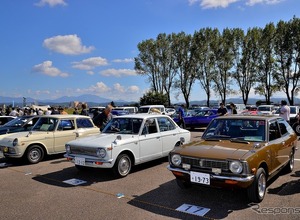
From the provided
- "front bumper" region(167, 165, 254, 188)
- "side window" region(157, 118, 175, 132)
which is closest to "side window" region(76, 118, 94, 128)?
"side window" region(157, 118, 175, 132)

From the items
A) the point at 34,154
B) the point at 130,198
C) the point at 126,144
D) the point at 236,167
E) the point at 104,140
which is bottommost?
the point at 130,198

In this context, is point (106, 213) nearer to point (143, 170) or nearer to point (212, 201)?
point (212, 201)

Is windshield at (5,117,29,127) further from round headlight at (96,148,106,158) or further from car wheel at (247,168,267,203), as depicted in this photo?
car wheel at (247,168,267,203)

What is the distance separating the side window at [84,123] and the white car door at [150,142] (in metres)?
3.28

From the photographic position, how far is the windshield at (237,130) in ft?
18.4

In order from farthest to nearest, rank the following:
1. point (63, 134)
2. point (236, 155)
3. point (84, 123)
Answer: point (84, 123), point (63, 134), point (236, 155)

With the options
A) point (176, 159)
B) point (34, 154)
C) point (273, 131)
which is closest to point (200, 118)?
point (34, 154)

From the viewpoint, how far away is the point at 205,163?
481 centimetres

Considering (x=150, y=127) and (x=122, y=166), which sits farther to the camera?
(x=150, y=127)

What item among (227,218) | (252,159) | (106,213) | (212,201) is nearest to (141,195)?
(106,213)

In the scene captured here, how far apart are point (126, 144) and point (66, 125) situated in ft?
12.1

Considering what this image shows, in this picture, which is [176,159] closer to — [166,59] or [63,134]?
[63,134]

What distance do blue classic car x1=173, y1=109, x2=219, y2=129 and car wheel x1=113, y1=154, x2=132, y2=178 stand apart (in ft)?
38.7

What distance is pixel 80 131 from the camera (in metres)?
9.75
